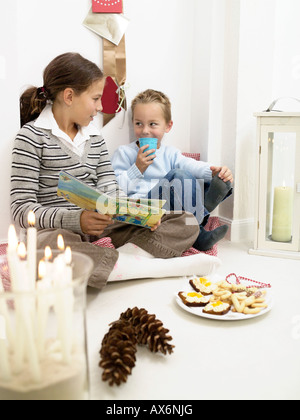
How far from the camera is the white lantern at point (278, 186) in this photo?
1688mm

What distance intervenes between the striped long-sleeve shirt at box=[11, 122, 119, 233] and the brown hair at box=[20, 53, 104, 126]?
127mm

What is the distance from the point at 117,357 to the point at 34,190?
2.49 feet

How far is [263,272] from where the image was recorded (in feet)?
4.98

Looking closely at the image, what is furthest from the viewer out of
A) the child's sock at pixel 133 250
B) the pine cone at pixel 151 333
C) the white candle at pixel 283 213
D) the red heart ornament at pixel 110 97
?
the red heart ornament at pixel 110 97

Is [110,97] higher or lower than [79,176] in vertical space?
higher

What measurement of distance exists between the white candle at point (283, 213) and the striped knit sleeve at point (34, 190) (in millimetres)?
855

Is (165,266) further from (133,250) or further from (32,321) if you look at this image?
(32,321)

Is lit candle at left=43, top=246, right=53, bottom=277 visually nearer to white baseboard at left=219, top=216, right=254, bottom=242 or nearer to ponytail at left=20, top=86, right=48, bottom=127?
ponytail at left=20, top=86, right=48, bottom=127

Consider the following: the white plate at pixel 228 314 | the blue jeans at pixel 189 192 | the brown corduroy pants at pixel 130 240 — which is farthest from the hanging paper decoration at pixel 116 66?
the white plate at pixel 228 314

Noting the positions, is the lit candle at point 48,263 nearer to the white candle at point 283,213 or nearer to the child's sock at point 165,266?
the child's sock at point 165,266

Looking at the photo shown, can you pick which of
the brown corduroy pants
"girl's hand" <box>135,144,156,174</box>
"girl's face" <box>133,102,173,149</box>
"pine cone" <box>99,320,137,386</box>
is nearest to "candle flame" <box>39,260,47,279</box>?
"pine cone" <box>99,320,137,386</box>

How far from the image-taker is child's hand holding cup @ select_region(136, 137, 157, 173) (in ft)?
5.47

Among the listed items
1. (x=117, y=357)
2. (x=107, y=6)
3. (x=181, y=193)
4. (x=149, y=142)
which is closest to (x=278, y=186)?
(x=181, y=193)

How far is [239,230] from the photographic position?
198 cm
